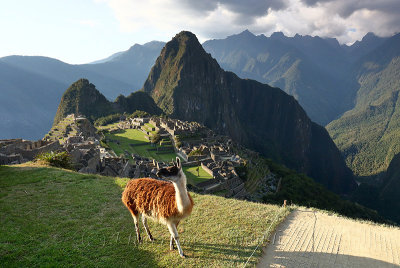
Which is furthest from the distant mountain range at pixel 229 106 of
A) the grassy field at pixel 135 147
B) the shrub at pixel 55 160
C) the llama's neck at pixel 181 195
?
the llama's neck at pixel 181 195

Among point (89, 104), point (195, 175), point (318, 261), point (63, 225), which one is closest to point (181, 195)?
point (318, 261)

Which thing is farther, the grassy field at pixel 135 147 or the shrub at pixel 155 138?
the shrub at pixel 155 138

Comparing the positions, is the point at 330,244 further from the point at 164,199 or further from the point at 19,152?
the point at 19,152

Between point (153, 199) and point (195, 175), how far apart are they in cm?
2619

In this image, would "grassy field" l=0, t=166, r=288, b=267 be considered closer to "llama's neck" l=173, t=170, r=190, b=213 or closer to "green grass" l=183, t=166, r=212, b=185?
"llama's neck" l=173, t=170, r=190, b=213

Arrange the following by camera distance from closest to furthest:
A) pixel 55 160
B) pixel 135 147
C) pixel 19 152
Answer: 1. pixel 55 160
2. pixel 19 152
3. pixel 135 147

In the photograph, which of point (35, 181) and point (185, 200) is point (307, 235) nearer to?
point (185, 200)

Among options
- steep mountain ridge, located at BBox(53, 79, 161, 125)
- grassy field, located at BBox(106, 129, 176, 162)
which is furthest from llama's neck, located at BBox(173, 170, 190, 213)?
steep mountain ridge, located at BBox(53, 79, 161, 125)

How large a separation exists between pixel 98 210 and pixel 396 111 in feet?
852

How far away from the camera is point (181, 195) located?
183 inches

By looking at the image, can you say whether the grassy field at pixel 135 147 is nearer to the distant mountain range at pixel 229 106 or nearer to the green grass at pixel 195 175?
the green grass at pixel 195 175

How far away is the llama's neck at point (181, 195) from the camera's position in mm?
4559

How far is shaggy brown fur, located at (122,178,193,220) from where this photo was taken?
485 cm

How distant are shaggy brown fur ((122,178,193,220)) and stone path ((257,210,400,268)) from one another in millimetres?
2239
